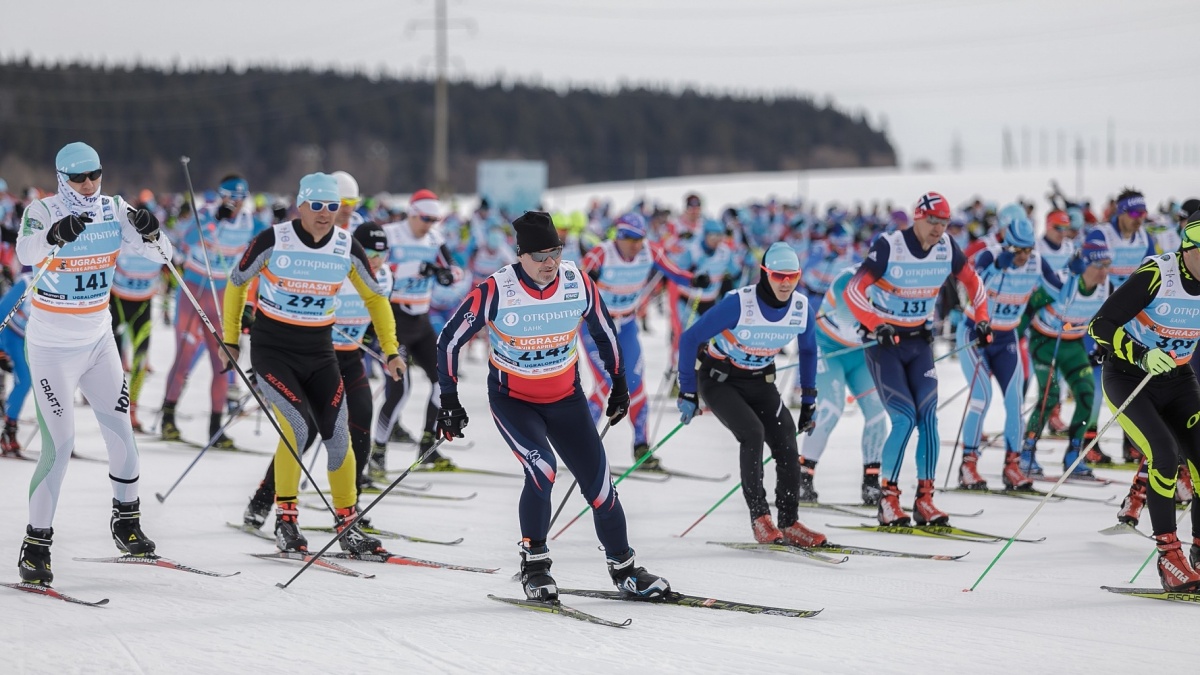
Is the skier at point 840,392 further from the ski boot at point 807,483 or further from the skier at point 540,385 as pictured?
the skier at point 540,385

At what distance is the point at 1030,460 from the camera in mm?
9844

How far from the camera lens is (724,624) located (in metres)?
5.46

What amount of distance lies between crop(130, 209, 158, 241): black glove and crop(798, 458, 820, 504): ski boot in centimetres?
450

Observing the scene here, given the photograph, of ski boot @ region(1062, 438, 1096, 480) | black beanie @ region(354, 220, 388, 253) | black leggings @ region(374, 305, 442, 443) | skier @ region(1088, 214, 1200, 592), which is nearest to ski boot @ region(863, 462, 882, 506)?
ski boot @ region(1062, 438, 1096, 480)

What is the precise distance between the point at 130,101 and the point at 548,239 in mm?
88553

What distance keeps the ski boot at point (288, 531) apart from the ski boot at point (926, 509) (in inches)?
139

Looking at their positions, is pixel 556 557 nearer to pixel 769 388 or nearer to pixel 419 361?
pixel 769 388

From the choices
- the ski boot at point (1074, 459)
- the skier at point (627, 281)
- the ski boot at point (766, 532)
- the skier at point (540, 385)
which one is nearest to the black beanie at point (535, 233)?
the skier at point (540, 385)

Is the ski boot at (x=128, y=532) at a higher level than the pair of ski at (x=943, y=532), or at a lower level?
higher

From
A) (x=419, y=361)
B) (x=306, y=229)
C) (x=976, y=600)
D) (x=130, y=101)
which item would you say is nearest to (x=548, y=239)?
(x=306, y=229)

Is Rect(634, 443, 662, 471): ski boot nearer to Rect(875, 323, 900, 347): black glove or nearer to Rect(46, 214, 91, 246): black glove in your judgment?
Rect(875, 323, 900, 347): black glove

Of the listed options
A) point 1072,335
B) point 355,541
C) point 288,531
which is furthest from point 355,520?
point 1072,335

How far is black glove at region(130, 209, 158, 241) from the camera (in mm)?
6211

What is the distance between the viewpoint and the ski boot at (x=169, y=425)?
1089 cm
